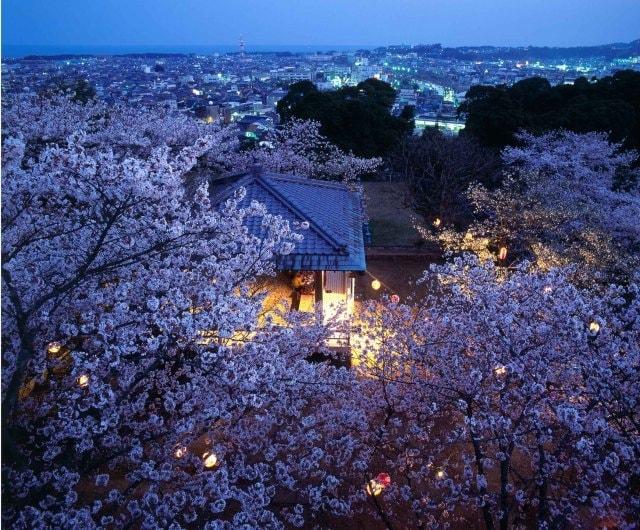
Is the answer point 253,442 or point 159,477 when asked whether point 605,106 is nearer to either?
point 253,442

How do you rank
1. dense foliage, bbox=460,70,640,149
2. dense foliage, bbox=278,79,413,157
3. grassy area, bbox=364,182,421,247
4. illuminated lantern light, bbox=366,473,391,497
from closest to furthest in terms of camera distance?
illuminated lantern light, bbox=366,473,391,497
grassy area, bbox=364,182,421,247
dense foliage, bbox=460,70,640,149
dense foliage, bbox=278,79,413,157

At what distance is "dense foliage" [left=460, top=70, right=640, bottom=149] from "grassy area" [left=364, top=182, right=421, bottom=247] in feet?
18.0

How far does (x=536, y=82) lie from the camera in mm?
30312

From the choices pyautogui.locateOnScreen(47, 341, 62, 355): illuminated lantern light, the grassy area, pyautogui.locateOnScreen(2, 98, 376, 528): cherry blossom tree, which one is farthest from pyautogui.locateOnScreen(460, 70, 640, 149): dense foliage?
pyautogui.locateOnScreen(47, 341, 62, 355): illuminated lantern light

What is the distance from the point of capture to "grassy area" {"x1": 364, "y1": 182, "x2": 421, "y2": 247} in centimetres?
1892

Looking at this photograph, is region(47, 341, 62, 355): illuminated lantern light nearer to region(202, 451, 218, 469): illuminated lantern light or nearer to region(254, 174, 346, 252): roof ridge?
region(202, 451, 218, 469): illuminated lantern light

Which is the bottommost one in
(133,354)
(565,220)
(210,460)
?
(210,460)

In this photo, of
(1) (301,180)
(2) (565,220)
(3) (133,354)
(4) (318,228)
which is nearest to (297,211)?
(4) (318,228)

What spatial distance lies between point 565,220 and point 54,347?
13.5m

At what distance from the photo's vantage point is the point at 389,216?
21438 mm

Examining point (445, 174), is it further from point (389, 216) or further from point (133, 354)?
point (133, 354)

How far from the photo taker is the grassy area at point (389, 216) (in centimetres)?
1892

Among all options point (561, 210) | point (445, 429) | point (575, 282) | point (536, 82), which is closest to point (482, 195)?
point (561, 210)

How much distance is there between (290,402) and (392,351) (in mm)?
2162
